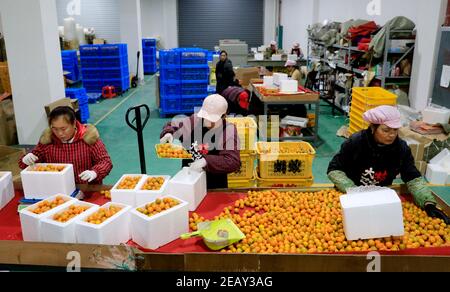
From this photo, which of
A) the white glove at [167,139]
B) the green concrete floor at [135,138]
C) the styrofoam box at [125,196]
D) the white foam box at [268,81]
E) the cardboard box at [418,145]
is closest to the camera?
the styrofoam box at [125,196]

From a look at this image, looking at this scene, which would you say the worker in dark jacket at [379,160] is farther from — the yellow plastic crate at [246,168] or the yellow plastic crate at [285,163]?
the yellow plastic crate at [246,168]

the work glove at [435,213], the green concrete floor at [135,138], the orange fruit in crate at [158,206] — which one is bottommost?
the green concrete floor at [135,138]

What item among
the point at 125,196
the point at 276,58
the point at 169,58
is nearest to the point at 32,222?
the point at 125,196

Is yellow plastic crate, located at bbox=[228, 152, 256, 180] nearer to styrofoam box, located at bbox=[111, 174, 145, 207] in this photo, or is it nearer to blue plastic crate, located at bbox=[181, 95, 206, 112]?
styrofoam box, located at bbox=[111, 174, 145, 207]

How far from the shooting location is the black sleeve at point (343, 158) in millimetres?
2924

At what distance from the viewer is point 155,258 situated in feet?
6.79

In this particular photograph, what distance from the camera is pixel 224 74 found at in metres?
8.59

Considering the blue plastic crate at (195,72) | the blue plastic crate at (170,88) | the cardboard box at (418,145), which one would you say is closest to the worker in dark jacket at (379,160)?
the cardboard box at (418,145)

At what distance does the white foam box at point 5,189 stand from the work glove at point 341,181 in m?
2.43

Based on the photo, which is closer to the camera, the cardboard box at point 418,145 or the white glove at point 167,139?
the white glove at point 167,139

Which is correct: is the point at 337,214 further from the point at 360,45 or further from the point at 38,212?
the point at 360,45

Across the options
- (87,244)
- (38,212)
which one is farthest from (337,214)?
(38,212)

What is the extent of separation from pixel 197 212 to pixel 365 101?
4508 millimetres

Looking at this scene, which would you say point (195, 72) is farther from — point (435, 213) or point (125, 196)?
point (435, 213)
